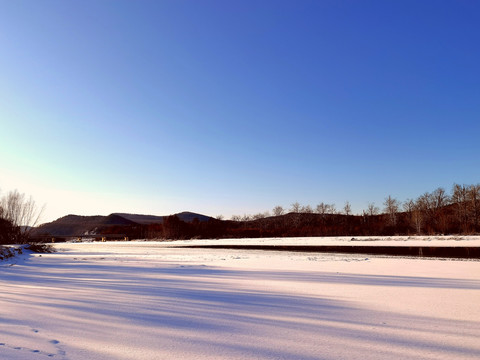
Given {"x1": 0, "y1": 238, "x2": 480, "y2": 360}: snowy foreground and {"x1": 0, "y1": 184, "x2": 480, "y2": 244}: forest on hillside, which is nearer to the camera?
{"x1": 0, "y1": 238, "x2": 480, "y2": 360}: snowy foreground

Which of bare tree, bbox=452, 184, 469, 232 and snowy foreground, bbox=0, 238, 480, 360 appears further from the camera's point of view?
bare tree, bbox=452, 184, 469, 232

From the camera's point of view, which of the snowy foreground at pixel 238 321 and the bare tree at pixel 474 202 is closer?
the snowy foreground at pixel 238 321

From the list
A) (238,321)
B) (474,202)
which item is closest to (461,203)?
(474,202)

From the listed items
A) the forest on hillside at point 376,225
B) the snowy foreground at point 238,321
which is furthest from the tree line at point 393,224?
the snowy foreground at point 238,321

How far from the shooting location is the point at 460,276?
893 cm

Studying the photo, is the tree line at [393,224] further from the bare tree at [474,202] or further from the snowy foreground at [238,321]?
the snowy foreground at [238,321]

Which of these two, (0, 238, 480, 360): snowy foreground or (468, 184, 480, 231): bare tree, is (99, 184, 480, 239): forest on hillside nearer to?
(468, 184, 480, 231): bare tree

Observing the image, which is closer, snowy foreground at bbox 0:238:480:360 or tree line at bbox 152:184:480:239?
snowy foreground at bbox 0:238:480:360

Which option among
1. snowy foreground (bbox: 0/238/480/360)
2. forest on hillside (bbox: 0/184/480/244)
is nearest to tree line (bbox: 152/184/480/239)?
forest on hillside (bbox: 0/184/480/244)

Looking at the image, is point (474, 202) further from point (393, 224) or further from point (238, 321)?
point (238, 321)

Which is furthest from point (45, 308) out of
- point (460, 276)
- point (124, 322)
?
point (460, 276)

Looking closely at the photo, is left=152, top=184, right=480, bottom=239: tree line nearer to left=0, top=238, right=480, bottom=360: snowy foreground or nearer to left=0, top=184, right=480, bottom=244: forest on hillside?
left=0, top=184, right=480, bottom=244: forest on hillside

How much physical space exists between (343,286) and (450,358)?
14.7ft

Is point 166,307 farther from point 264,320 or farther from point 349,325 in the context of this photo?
point 349,325
